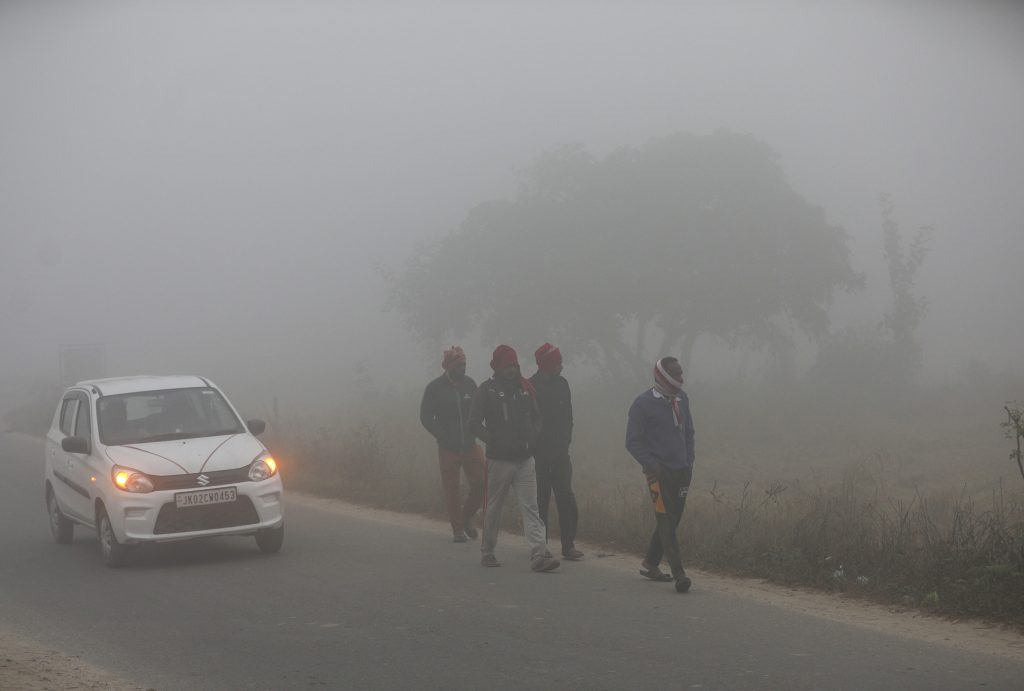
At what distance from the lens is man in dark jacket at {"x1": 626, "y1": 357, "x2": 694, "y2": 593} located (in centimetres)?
920

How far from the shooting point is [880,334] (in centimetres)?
4441

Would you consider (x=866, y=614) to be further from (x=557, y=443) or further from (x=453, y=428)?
(x=453, y=428)

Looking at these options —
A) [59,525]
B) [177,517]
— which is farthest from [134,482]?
[59,525]

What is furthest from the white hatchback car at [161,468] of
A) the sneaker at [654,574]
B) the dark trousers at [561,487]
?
the sneaker at [654,574]

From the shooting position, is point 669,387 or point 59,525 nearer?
point 669,387

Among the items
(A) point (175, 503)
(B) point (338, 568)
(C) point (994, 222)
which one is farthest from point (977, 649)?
(C) point (994, 222)

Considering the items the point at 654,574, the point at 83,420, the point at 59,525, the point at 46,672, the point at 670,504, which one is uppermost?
the point at 670,504

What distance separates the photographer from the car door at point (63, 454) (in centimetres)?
1248

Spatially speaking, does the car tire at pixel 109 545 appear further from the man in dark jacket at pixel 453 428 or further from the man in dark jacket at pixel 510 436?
the man in dark jacket at pixel 510 436

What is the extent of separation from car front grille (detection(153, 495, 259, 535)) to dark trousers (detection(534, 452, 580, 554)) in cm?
274

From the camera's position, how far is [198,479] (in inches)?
427

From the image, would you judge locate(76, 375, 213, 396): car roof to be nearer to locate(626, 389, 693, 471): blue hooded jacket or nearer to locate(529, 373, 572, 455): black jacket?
locate(529, 373, 572, 455): black jacket

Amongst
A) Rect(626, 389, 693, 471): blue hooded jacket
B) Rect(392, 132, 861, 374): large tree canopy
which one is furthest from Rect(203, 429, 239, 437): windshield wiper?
Rect(392, 132, 861, 374): large tree canopy

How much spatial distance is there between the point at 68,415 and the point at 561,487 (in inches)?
228
